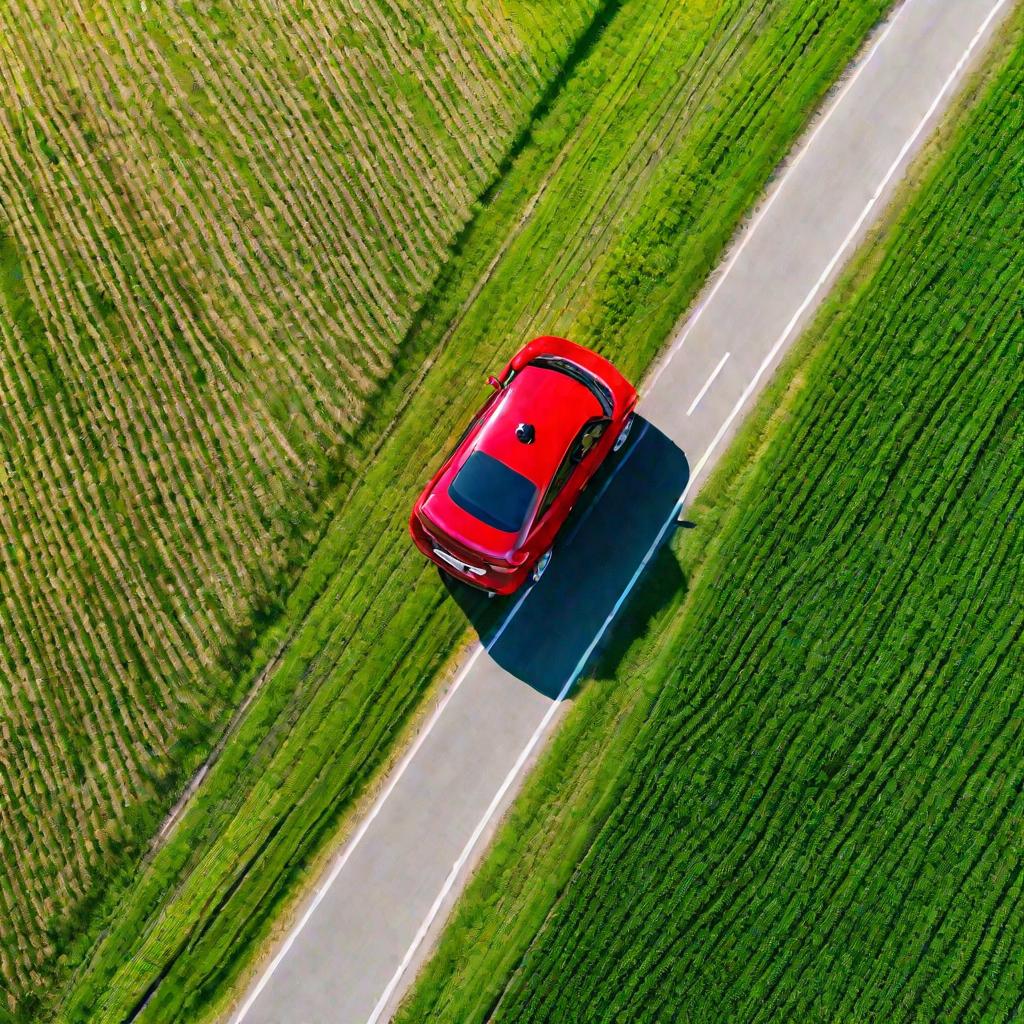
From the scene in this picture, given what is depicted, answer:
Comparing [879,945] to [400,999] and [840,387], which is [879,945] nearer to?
[400,999]

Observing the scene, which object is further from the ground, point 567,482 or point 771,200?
point 771,200

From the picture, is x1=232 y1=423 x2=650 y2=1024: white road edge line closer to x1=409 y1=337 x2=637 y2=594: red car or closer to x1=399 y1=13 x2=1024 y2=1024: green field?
x1=409 y1=337 x2=637 y2=594: red car

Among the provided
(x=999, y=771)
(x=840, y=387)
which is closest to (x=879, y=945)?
(x=999, y=771)

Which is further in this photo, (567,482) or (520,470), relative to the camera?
(567,482)

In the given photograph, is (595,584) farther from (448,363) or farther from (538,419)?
(448,363)

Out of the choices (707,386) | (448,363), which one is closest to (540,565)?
(448,363)
